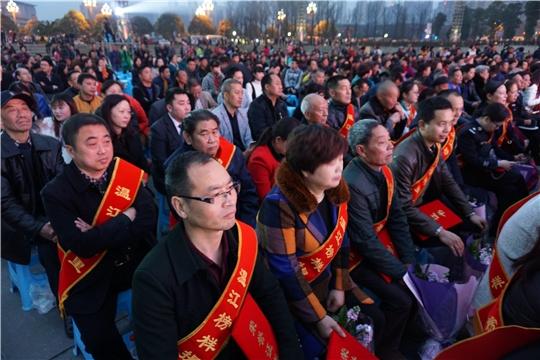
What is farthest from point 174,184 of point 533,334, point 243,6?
point 243,6

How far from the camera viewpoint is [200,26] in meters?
54.5

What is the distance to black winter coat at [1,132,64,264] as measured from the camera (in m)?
2.58

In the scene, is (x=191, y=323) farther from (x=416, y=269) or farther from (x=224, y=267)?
(x=416, y=269)

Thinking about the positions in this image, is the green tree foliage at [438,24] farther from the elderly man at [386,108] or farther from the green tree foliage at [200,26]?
the elderly man at [386,108]

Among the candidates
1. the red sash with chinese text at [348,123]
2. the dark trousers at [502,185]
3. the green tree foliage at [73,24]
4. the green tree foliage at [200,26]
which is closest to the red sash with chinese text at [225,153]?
the red sash with chinese text at [348,123]

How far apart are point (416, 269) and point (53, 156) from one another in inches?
114

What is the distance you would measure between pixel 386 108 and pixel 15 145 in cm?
393

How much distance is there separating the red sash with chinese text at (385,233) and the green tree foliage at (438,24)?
159 ft

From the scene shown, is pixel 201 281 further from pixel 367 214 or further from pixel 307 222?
pixel 367 214

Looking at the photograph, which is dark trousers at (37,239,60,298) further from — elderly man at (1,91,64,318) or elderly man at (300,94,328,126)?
elderly man at (300,94,328,126)

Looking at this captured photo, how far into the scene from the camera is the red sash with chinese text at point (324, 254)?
2.07 metres

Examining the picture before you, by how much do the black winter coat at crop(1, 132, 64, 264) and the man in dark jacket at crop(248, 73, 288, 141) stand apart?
97.5 inches

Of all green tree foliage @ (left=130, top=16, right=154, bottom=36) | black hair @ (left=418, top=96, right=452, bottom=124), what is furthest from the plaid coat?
green tree foliage @ (left=130, top=16, right=154, bottom=36)

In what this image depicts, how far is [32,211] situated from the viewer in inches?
111
